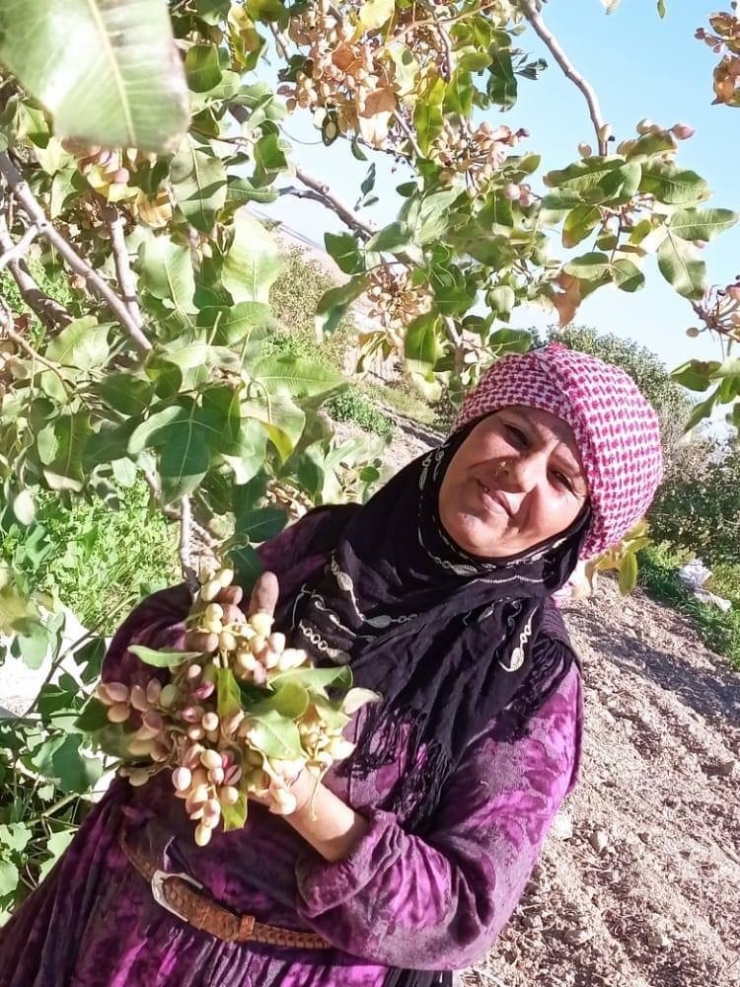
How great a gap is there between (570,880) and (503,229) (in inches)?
139

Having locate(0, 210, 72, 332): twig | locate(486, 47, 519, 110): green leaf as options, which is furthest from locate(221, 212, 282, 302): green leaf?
locate(486, 47, 519, 110): green leaf

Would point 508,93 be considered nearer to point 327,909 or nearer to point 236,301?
point 236,301

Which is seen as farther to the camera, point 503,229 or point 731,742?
point 731,742

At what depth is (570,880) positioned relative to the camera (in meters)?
4.06

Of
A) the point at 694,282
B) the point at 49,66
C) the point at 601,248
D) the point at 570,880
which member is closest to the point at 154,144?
the point at 49,66

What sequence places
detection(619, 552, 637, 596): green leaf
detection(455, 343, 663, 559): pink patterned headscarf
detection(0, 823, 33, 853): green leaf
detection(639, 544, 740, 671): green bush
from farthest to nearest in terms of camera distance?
detection(639, 544, 740, 671): green bush, detection(0, 823, 33, 853): green leaf, detection(619, 552, 637, 596): green leaf, detection(455, 343, 663, 559): pink patterned headscarf

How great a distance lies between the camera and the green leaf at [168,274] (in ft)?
3.18

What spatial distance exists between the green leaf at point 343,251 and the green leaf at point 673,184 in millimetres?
364

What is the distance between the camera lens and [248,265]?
98 cm

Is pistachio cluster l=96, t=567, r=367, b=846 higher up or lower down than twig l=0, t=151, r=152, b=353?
lower down

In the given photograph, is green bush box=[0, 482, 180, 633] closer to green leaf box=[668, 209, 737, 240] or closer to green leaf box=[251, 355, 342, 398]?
green leaf box=[251, 355, 342, 398]

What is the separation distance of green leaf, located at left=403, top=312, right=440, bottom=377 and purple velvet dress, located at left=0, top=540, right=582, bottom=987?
0.53 m

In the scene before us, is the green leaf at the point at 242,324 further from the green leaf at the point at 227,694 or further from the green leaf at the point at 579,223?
the green leaf at the point at 579,223

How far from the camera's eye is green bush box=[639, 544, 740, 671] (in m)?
9.35
